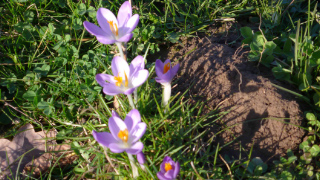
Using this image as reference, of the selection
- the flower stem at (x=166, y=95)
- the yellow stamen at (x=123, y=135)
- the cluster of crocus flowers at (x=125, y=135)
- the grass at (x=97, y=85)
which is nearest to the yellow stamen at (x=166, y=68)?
the flower stem at (x=166, y=95)

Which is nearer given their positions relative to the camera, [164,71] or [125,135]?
[125,135]

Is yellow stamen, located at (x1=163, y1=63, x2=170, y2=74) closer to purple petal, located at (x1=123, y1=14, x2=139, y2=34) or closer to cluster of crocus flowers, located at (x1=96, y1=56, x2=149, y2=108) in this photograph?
cluster of crocus flowers, located at (x1=96, y1=56, x2=149, y2=108)

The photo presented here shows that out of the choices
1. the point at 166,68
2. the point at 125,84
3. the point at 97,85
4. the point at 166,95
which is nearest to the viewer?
the point at 125,84

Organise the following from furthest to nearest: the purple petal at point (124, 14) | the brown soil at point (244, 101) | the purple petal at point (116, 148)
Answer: the brown soil at point (244, 101)
the purple petal at point (124, 14)
the purple petal at point (116, 148)

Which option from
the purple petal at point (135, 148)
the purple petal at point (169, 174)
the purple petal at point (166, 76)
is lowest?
the purple petal at point (169, 174)

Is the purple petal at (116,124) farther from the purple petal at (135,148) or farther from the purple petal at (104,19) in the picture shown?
the purple petal at (104,19)

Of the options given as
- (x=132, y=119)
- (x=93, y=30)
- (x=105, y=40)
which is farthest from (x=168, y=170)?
(x=93, y=30)

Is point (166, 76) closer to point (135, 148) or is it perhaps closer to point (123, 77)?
point (123, 77)
